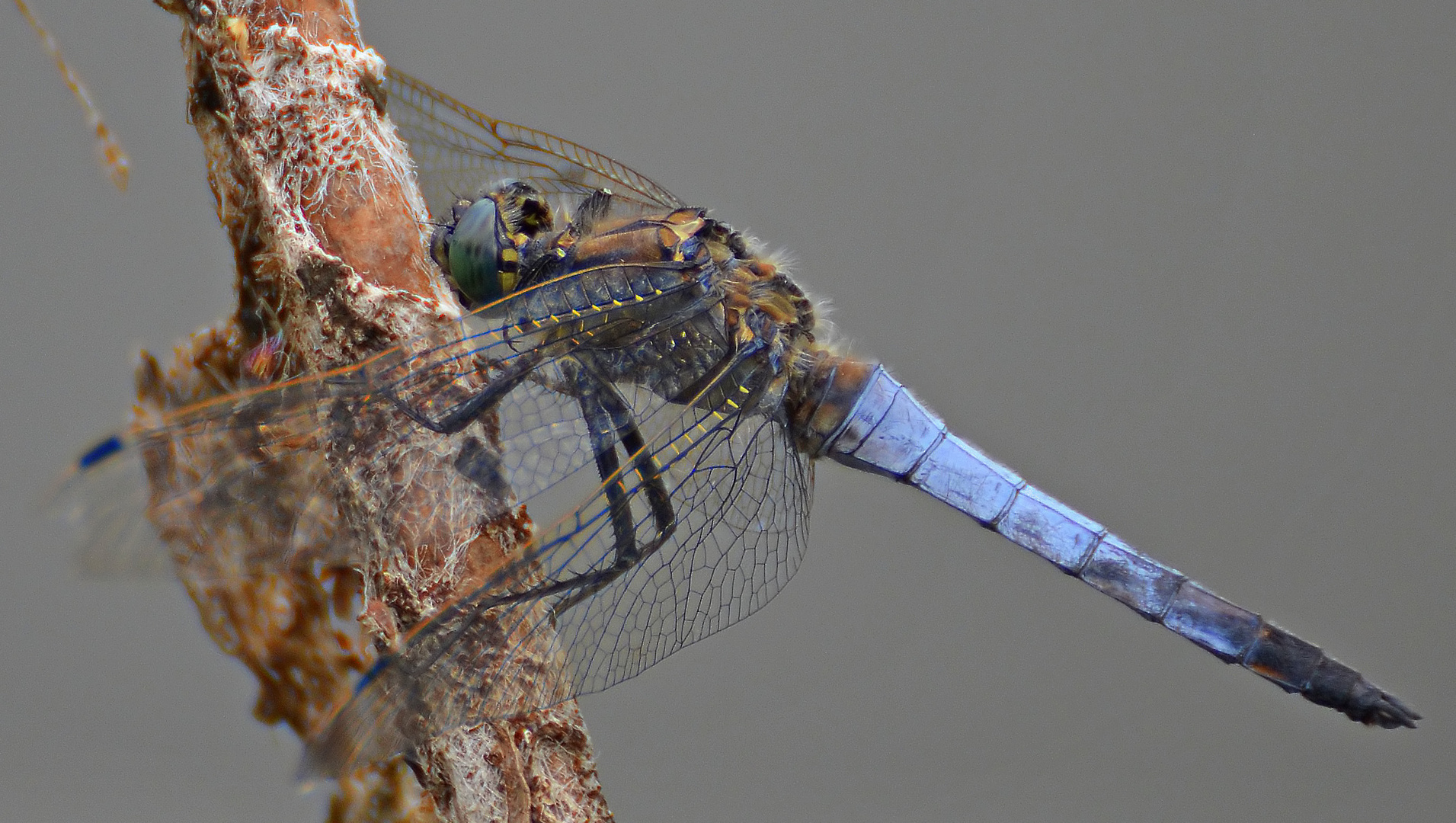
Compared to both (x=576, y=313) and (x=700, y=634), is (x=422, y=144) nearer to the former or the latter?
(x=576, y=313)

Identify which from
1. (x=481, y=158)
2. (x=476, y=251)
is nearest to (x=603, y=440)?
(x=476, y=251)

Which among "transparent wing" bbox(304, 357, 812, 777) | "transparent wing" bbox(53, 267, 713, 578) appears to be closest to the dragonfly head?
"transparent wing" bbox(53, 267, 713, 578)

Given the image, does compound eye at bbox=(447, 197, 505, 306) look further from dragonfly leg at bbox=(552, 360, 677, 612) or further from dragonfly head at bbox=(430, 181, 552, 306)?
dragonfly leg at bbox=(552, 360, 677, 612)

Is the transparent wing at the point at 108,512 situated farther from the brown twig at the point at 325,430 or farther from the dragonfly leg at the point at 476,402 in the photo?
the dragonfly leg at the point at 476,402

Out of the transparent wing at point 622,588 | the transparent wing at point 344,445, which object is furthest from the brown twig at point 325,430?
the transparent wing at point 622,588

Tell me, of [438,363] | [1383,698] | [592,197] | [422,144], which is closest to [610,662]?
[438,363]
